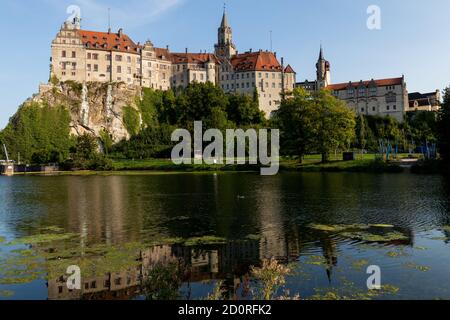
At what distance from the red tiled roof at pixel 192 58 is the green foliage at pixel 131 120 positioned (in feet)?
83.7

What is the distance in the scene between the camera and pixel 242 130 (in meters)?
101

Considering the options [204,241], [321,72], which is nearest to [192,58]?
[321,72]

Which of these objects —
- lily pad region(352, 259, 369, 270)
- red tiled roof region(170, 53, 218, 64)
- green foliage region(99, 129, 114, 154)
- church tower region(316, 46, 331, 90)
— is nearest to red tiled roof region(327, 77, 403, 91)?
church tower region(316, 46, 331, 90)

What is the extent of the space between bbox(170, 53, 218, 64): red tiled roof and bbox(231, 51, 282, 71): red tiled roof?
9309 mm

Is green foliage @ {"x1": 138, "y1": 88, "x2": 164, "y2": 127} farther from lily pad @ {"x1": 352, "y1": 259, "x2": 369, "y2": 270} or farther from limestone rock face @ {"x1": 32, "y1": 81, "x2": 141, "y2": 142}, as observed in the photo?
lily pad @ {"x1": 352, "y1": 259, "x2": 369, "y2": 270}

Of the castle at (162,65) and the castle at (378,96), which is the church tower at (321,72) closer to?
the castle at (378,96)

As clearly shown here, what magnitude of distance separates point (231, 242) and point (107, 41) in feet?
378

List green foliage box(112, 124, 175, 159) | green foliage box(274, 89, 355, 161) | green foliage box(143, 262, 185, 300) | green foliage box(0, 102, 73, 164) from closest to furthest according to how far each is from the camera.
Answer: green foliage box(143, 262, 185, 300) < green foliage box(274, 89, 355, 161) < green foliage box(0, 102, 73, 164) < green foliage box(112, 124, 175, 159)

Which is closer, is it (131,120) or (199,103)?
(199,103)

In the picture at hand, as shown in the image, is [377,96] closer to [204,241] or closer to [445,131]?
[445,131]

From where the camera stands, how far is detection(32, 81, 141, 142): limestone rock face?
115m

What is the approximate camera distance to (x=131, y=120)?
121562 mm

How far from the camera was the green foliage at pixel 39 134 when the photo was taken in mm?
105100

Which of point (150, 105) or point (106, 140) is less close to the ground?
point (150, 105)
